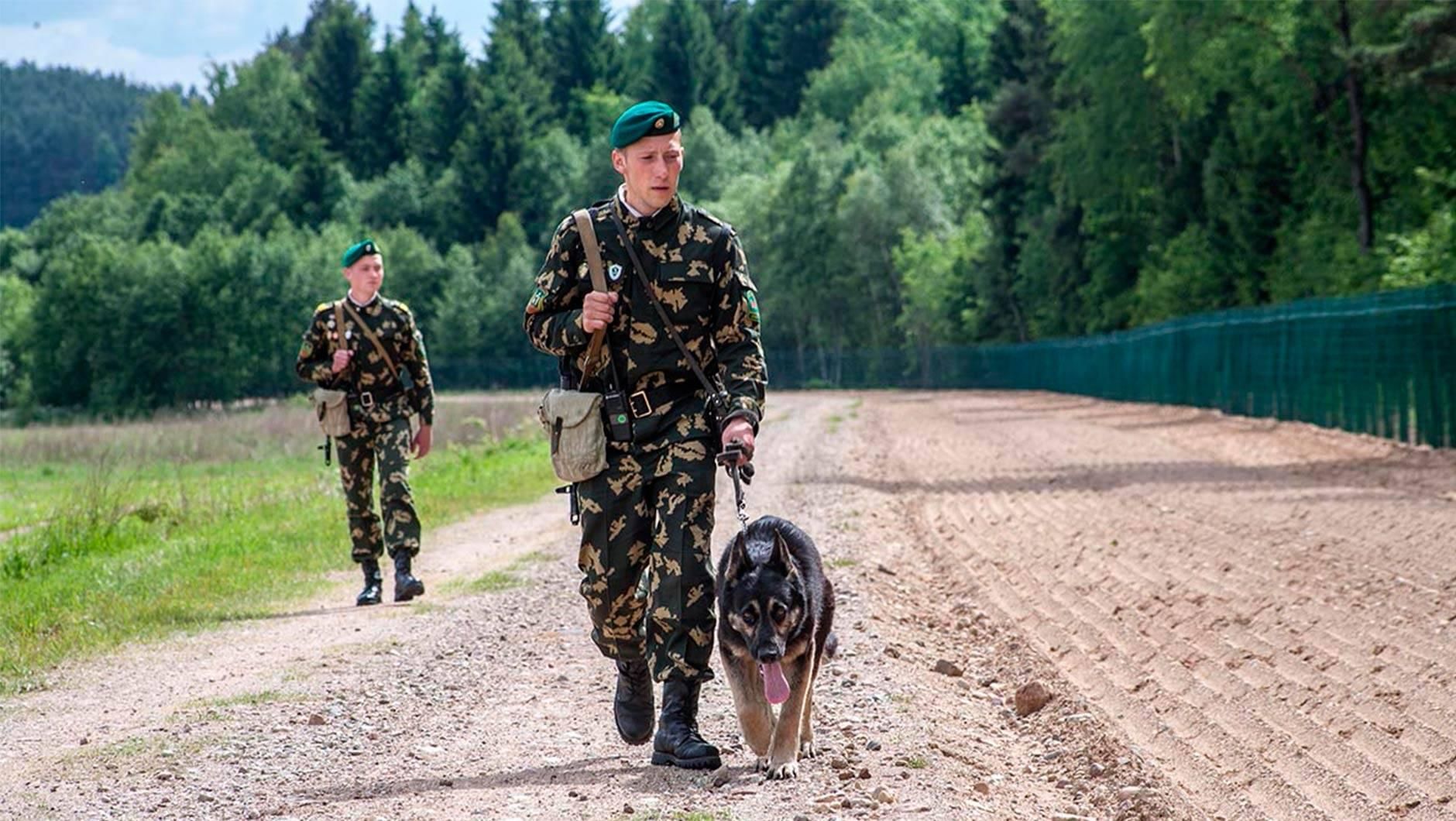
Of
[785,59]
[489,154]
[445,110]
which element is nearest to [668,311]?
[489,154]

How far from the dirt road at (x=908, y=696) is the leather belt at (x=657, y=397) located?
1.30 meters

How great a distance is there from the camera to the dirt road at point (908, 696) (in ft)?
22.5

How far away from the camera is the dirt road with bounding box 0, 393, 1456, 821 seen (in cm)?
686

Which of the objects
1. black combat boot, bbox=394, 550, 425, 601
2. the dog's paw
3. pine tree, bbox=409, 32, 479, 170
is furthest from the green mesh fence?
pine tree, bbox=409, 32, 479, 170

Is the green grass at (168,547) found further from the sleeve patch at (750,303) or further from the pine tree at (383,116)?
the pine tree at (383,116)

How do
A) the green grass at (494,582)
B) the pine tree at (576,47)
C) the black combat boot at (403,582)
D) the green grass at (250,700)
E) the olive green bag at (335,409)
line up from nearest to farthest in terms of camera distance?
the green grass at (250,700) → the olive green bag at (335,409) → the black combat boot at (403,582) → the green grass at (494,582) → the pine tree at (576,47)

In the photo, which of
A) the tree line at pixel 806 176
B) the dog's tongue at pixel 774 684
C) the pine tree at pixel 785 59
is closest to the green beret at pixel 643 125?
the dog's tongue at pixel 774 684

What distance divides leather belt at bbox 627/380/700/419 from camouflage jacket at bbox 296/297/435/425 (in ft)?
18.9

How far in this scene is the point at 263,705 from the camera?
341 inches

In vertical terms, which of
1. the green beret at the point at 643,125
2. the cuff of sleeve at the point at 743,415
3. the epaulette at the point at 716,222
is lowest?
the cuff of sleeve at the point at 743,415

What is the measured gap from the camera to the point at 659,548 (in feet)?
22.9

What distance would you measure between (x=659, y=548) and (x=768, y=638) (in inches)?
22.6

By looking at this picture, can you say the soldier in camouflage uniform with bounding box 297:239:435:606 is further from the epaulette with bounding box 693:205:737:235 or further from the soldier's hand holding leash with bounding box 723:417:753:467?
the soldier's hand holding leash with bounding box 723:417:753:467

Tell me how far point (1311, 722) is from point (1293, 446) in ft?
74.1
